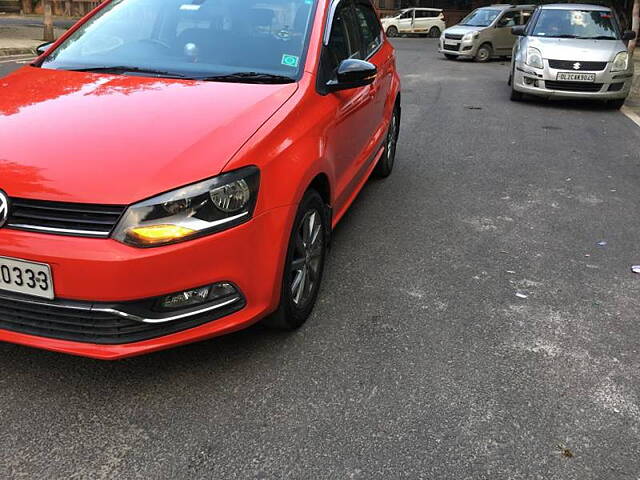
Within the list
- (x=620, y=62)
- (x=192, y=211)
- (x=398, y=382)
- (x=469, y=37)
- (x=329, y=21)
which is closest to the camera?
(x=192, y=211)

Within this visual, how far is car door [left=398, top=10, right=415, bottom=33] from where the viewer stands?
33.0 meters

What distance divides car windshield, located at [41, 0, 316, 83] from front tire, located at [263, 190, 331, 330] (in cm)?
76

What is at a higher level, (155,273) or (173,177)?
(173,177)

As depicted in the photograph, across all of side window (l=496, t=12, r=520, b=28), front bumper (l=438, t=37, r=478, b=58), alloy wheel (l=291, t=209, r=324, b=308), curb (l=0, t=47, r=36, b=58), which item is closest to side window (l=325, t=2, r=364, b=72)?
alloy wheel (l=291, t=209, r=324, b=308)

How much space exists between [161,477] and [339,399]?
827mm

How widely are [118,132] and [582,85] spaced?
9.14m

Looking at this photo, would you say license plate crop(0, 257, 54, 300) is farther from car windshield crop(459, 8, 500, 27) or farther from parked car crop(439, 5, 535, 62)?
car windshield crop(459, 8, 500, 27)

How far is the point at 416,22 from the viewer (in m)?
33.0

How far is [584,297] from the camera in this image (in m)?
3.83

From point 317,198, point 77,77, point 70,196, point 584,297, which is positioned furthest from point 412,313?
point 77,77

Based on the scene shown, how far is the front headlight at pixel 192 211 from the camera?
242cm

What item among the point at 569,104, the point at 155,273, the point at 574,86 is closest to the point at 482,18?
the point at 569,104

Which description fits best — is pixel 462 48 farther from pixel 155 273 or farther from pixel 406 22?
pixel 155 273

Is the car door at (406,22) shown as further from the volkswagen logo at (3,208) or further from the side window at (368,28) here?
the volkswagen logo at (3,208)
